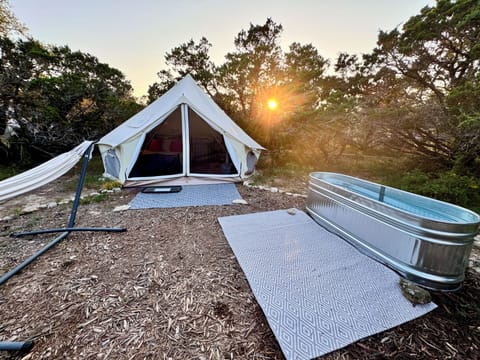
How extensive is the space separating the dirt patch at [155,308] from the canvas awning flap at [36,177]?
644 millimetres

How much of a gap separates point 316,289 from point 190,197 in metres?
2.54

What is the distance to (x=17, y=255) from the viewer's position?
1.83 metres

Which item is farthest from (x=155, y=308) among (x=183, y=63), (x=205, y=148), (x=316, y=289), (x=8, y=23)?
(x=183, y=63)

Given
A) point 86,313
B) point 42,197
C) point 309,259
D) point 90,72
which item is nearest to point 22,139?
point 42,197

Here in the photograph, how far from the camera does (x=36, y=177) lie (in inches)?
73.7

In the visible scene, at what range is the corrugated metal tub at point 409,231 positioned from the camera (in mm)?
1424

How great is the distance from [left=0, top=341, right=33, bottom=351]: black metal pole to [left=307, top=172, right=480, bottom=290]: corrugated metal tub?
263 centimetres

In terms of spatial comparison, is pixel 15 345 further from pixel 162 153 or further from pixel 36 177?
pixel 162 153

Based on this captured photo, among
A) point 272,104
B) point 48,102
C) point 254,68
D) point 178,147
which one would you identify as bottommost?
point 178,147

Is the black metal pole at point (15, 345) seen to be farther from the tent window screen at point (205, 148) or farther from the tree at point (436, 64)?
the tree at point (436, 64)

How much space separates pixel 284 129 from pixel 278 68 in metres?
3.38

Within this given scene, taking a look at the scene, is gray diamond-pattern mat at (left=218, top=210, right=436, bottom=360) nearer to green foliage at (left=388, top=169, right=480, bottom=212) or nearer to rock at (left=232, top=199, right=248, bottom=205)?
rock at (left=232, top=199, right=248, bottom=205)

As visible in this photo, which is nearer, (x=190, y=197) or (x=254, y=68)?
(x=190, y=197)

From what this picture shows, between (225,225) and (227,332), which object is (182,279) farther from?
(225,225)
